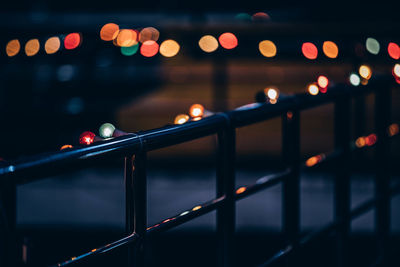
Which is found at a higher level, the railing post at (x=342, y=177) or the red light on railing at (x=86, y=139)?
the red light on railing at (x=86, y=139)

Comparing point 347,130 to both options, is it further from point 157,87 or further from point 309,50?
point 157,87

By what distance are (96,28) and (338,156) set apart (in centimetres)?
562

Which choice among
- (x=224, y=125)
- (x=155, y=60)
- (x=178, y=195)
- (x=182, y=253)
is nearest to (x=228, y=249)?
(x=224, y=125)

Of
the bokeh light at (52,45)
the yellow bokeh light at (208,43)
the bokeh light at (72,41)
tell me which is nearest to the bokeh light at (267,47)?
the yellow bokeh light at (208,43)

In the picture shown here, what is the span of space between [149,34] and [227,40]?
4.55 ft

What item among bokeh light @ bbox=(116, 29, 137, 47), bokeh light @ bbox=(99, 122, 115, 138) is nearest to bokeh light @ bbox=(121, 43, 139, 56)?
bokeh light @ bbox=(116, 29, 137, 47)

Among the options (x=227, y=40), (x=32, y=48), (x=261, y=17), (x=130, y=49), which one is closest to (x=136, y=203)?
(x=32, y=48)

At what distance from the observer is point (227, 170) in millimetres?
2141

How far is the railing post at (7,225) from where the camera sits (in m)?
1.29

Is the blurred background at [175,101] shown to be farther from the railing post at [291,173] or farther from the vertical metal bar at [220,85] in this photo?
the railing post at [291,173]

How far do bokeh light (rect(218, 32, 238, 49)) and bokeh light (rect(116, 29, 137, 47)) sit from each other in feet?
5.21

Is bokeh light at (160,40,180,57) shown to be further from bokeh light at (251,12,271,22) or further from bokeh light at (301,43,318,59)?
bokeh light at (301,43,318,59)

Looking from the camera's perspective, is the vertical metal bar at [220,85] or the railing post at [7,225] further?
the vertical metal bar at [220,85]

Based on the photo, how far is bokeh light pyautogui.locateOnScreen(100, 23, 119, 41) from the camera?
7844mm
